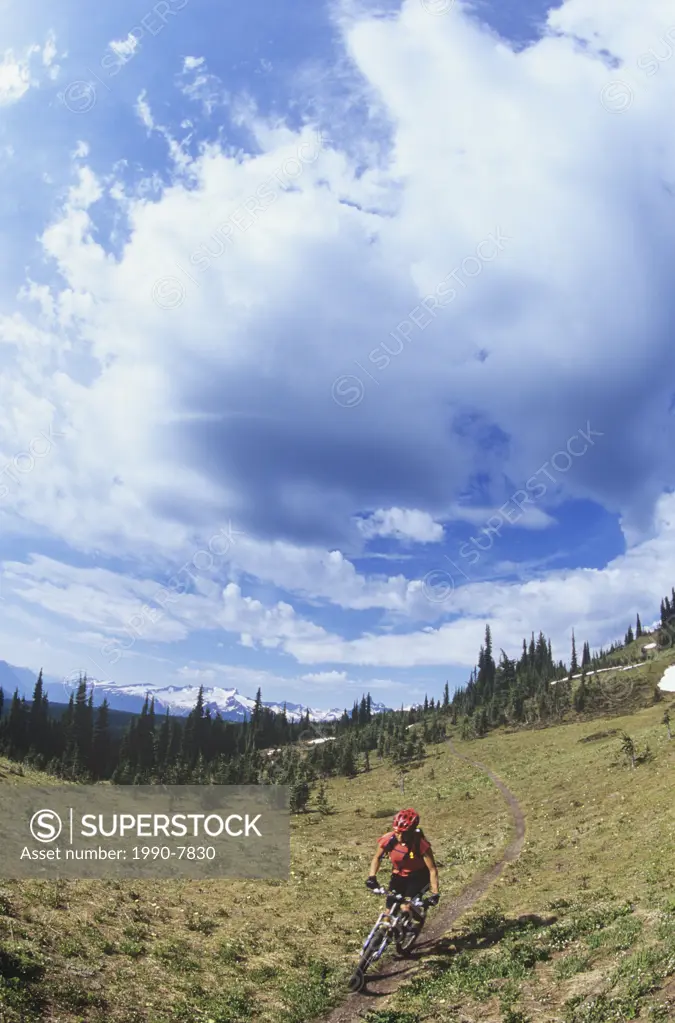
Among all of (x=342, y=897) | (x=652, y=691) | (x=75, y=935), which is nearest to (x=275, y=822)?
(x=342, y=897)

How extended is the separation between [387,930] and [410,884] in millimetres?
1112

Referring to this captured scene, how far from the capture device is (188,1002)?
1212 cm

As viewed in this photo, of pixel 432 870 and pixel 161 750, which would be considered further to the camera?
pixel 161 750

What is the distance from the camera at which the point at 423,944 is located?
622 inches

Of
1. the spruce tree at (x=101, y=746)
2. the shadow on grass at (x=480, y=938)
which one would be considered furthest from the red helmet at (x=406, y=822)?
the spruce tree at (x=101, y=746)

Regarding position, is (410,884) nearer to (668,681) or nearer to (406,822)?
(406,822)

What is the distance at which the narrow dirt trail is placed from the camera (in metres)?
12.2

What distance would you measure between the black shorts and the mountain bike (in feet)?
0.36

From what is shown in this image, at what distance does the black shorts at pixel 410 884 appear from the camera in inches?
540

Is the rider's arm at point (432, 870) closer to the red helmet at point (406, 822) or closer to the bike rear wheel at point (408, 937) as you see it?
the red helmet at point (406, 822)

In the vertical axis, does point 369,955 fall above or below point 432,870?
below

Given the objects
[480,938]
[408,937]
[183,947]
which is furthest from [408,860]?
[183,947]

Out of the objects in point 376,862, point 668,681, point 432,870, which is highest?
point 668,681

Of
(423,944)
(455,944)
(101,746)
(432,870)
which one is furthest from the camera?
(101,746)
